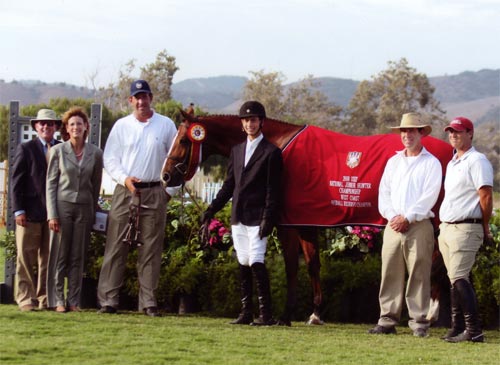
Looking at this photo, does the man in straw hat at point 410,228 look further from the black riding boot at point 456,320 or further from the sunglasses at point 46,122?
the sunglasses at point 46,122

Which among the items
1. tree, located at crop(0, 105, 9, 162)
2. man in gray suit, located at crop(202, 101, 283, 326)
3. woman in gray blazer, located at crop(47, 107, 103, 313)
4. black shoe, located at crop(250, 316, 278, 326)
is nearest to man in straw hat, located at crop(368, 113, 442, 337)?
black shoe, located at crop(250, 316, 278, 326)

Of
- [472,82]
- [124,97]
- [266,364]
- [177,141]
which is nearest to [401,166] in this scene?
[177,141]

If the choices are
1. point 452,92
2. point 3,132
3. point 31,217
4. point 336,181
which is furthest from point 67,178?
point 452,92

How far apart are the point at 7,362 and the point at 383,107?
202ft

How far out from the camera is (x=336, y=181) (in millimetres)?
8070

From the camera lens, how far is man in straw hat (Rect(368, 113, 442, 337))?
7422 mm

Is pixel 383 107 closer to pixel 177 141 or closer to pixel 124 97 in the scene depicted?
pixel 124 97

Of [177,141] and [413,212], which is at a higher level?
[177,141]

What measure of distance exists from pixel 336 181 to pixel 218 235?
4.55 ft

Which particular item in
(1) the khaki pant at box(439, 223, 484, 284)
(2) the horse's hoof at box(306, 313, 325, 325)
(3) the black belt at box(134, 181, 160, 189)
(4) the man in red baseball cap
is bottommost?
(2) the horse's hoof at box(306, 313, 325, 325)

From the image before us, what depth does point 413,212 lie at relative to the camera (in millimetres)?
7379

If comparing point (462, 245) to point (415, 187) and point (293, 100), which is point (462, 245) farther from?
point (293, 100)

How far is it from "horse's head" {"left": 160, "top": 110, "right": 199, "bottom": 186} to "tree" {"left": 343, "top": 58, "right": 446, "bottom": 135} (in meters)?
54.1

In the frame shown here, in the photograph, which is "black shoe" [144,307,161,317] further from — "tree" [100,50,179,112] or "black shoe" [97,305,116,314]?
"tree" [100,50,179,112]
